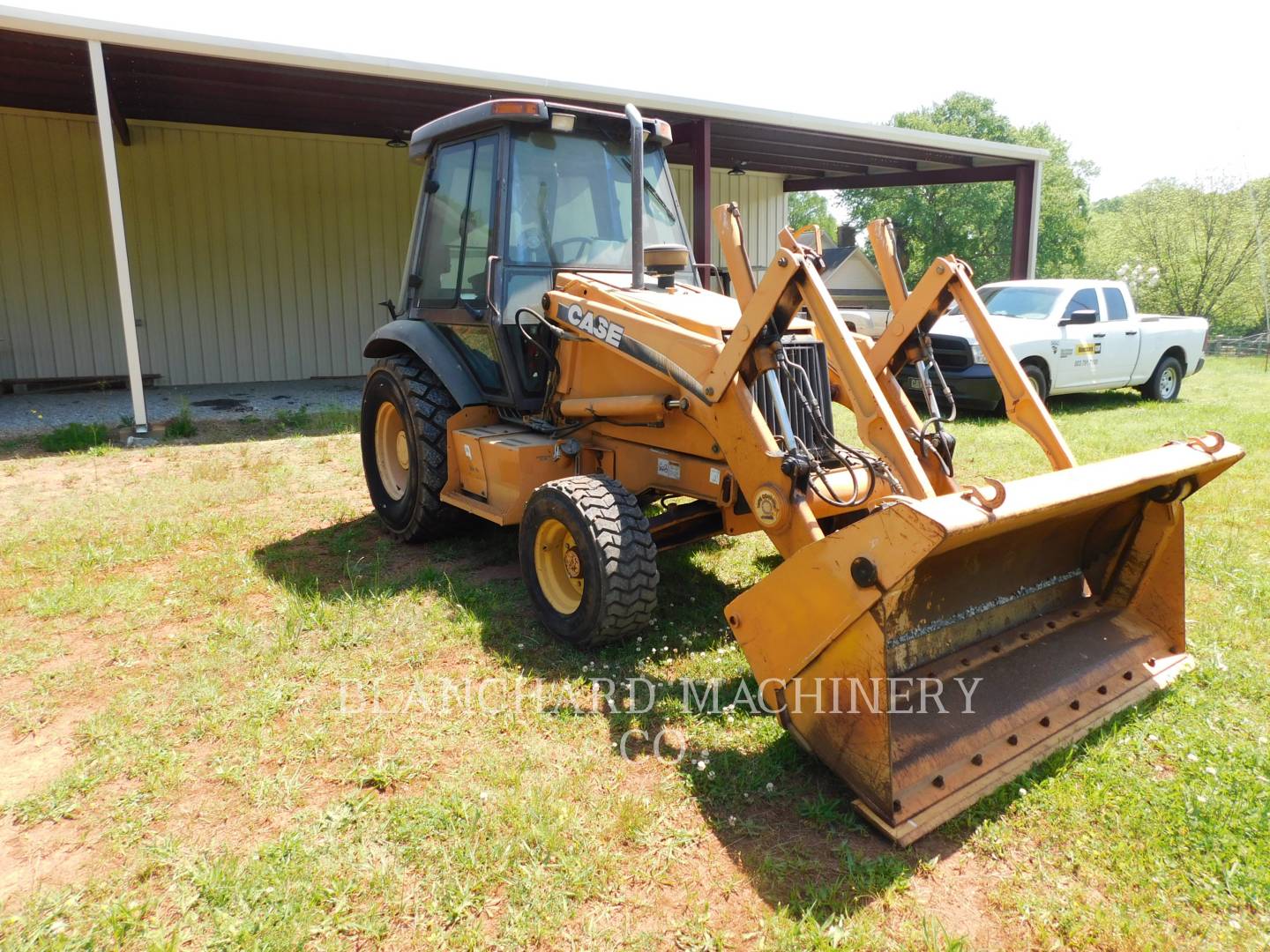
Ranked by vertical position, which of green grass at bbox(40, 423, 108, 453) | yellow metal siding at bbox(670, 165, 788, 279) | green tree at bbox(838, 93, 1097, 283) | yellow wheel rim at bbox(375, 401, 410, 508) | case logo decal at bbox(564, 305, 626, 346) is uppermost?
green tree at bbox(838, 93, 1097, 283)

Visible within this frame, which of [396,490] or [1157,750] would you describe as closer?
[1157,750]

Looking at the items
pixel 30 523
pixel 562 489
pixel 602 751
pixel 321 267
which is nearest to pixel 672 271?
pixel 562 489

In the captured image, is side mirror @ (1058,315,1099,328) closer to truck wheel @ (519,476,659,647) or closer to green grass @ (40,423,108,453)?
truck wheel @ (519,476,659,647)

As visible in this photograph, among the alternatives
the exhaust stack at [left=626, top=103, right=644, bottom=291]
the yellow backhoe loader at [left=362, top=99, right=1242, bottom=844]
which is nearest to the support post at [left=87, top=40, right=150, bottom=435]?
the yellow backhoe loader at [left=362, top=99, right=1242, bottom=844]

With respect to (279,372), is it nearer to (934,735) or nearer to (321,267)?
(321,267)

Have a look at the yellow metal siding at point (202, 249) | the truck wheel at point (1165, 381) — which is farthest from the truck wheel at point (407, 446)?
the truck wheel at point (1165, 381)

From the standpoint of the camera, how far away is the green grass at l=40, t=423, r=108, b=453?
8.38 meters

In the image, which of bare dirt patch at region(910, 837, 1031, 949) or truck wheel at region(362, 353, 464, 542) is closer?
bare dirt patch at region(910, 837, 1031, 949)

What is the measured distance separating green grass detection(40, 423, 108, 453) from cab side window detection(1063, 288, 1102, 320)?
11167 millimetres

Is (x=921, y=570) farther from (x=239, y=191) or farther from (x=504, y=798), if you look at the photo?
(x=239, y=191)

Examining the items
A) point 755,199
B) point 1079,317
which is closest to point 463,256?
point 1079,317

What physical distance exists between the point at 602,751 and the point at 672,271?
2.23m

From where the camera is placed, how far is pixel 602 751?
309 cm

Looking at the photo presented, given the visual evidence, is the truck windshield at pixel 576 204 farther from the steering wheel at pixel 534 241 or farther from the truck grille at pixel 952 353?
the truck grille at pixel 952 353
